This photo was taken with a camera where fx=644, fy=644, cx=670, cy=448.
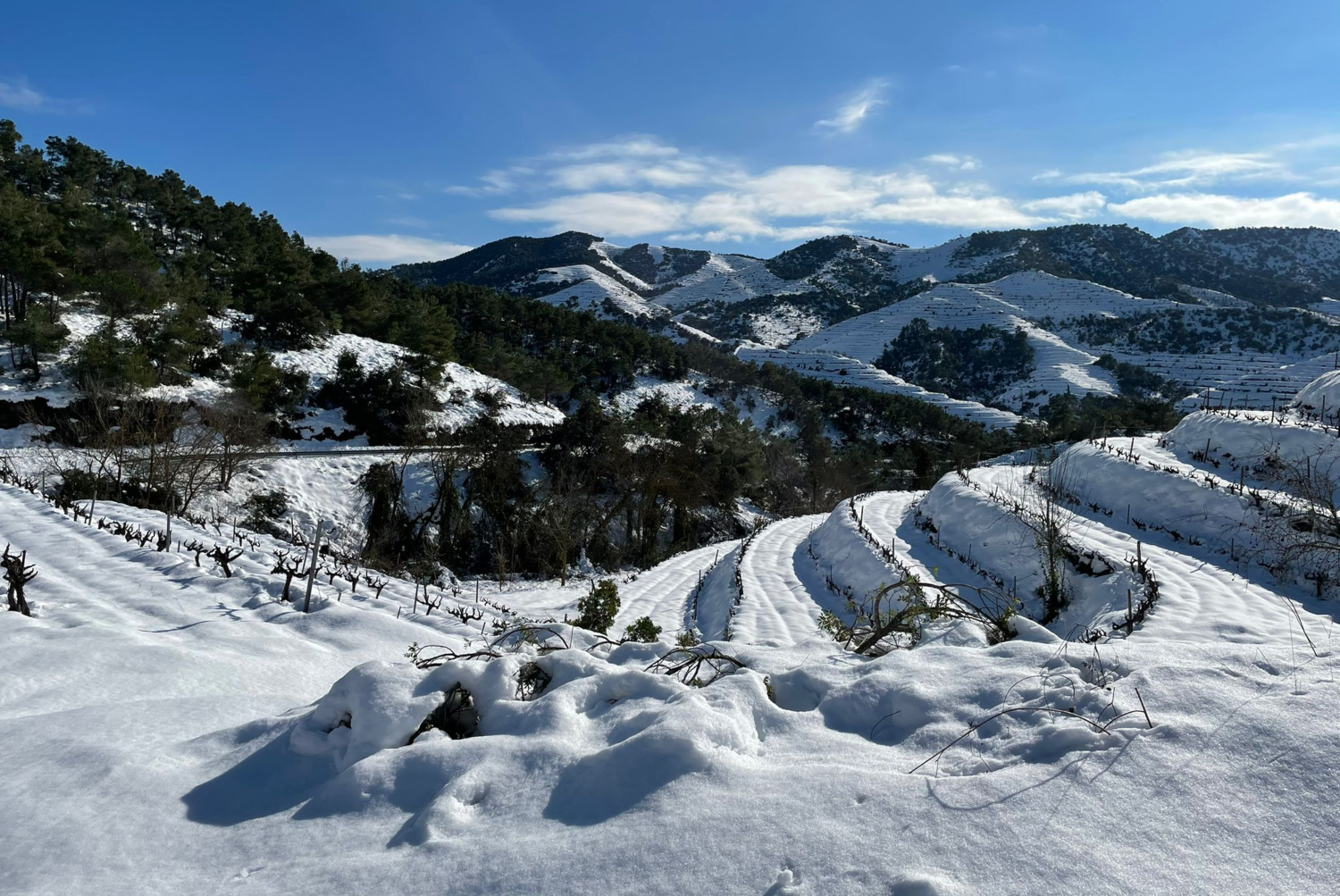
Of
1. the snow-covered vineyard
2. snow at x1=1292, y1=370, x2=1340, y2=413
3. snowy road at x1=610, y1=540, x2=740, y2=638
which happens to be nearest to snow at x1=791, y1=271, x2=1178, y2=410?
snow at x1=1292, y1=370, x2=1340, y2=413

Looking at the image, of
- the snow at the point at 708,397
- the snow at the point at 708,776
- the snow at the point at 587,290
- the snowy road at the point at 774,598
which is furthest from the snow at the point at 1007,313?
the snow at the point at 708,776

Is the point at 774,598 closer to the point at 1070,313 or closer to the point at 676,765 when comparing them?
the point at 676,765

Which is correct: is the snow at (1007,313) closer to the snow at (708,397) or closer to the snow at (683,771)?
the snow at (708,397)

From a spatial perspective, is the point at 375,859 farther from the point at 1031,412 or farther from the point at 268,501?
the point at 1031,412

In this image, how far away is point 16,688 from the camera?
4.94 m

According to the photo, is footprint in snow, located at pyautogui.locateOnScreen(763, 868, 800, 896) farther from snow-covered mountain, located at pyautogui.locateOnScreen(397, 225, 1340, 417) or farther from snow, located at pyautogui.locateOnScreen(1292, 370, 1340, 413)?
snow-covered mountain, located at pyautogui.locateOnScreen(397, 225, 1340, 417)

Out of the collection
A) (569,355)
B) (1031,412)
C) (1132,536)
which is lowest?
(1031,412)

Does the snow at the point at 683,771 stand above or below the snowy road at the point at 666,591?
above

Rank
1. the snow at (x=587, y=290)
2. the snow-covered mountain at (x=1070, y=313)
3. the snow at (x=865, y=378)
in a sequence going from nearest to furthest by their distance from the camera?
the snow at (x=865, y=378) → the snow-covered mountain at (x=1070, y=313) → the snow at (x=587, y=290)

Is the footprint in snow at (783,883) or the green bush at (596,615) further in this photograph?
the green bush at (596,615)

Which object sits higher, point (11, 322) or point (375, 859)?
point (11, 322)

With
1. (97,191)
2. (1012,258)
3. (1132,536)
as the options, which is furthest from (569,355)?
(1012,258)

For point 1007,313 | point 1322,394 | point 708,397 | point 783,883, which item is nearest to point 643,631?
point 783,883

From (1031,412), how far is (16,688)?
101499mm
